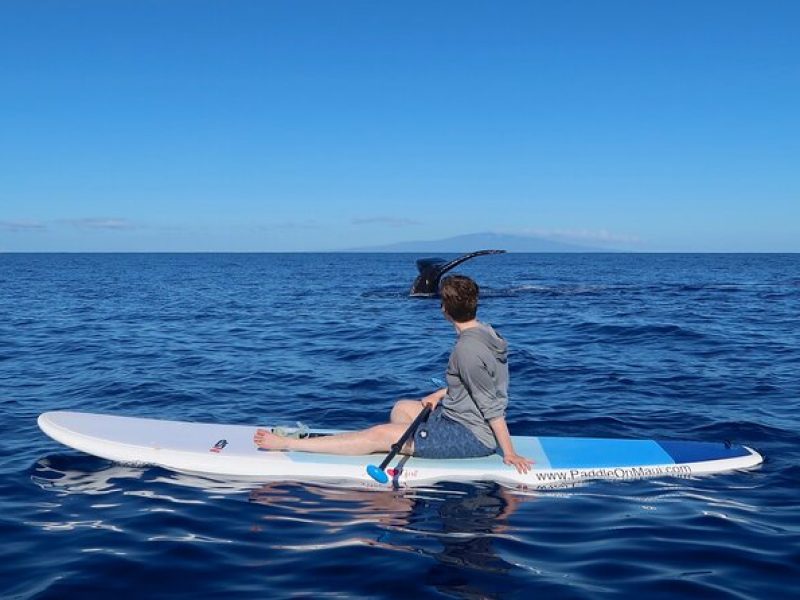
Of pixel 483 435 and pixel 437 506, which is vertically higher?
pixel 483 435

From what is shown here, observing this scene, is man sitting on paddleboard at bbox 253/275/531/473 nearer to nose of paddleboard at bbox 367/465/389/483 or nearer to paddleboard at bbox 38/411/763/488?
paddleboard at bbox 38/411/763/488

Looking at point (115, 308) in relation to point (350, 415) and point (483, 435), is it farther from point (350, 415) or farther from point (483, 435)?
point (483, 435)

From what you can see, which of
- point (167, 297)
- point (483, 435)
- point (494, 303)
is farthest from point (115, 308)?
point (483, 435)

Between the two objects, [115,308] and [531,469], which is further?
[115,308]

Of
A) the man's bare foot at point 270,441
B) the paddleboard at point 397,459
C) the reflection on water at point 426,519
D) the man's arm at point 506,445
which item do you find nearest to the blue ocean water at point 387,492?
the reflection on water at point 426,519

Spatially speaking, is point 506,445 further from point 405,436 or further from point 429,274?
point 429,274

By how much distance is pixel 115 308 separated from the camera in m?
28.5

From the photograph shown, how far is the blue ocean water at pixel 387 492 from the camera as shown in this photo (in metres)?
5.19

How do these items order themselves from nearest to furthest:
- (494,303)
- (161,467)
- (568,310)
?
(161,467)
(568,310)
(494,303)

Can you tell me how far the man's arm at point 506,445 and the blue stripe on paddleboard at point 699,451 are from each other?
1.81 metres

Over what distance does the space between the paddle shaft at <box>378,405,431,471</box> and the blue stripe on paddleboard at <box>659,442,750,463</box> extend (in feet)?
9.19

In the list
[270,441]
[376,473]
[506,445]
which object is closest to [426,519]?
[376,473]

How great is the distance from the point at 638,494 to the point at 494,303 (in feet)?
79.3

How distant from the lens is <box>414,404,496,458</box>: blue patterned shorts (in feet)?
23.9
